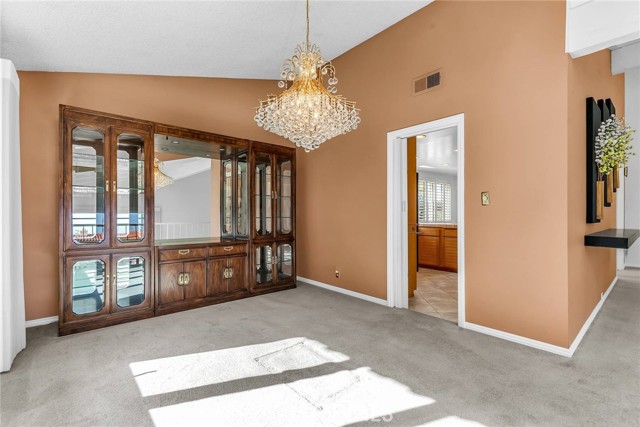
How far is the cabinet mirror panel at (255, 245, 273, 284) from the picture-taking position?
4816 millimetres

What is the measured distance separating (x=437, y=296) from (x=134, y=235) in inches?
166

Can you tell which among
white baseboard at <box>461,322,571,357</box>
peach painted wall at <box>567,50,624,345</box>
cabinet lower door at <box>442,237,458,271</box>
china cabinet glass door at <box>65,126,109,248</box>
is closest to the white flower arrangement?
peach painted wall at <box>567,50,624,345</box>

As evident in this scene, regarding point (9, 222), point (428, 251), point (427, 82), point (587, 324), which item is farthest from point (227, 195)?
point (587, 324)

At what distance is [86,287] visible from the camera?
3412mm

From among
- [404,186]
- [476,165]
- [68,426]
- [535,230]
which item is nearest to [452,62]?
[476,165]

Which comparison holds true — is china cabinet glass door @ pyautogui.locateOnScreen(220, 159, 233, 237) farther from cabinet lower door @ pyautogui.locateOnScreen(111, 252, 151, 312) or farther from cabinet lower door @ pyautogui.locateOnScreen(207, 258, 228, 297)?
cabinet lower door @ pyautogui.locateOnScreen(111, 252, 151, 312)

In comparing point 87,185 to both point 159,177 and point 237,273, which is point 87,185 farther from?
point 237,273

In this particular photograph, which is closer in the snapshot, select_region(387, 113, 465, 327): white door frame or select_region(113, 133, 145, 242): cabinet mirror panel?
select_region(113, 133, 145, 242): cabinet mirror panel

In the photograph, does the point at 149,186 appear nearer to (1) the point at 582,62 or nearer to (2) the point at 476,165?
(2) the point at 476,165

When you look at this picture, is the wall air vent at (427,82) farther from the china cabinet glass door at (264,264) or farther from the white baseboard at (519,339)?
the china cabinet glass door at (264,264)

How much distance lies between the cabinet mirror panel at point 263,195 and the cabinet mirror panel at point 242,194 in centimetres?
16

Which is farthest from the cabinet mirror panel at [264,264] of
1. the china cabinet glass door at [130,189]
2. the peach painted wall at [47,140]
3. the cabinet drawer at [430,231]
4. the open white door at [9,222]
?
the cabinet drawer at [430,231]

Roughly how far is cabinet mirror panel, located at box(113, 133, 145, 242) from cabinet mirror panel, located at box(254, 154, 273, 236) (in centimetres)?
156

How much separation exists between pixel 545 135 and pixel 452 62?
130 centimetres
